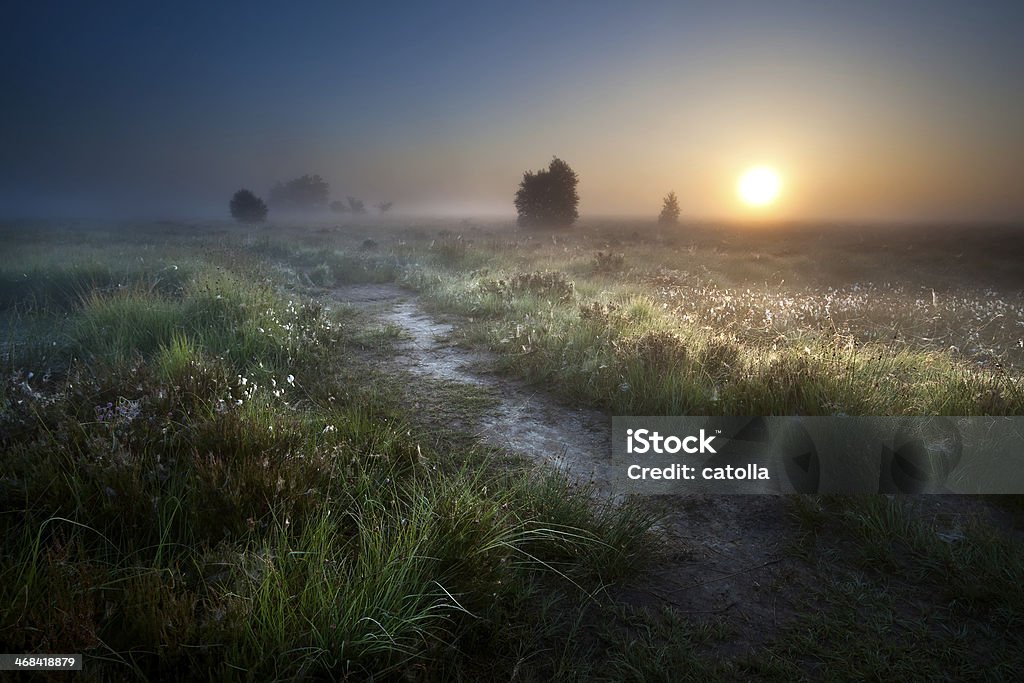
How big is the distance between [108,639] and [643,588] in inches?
94.6

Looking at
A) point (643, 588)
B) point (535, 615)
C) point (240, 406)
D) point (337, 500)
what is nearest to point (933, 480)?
point (643, 588)

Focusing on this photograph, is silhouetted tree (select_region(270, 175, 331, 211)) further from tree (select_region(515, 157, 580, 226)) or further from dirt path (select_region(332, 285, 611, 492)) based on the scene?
dirt path (select_region(332, 285, 611, 492))

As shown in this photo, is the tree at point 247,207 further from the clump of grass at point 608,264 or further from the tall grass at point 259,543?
the tall grass at point 259,543

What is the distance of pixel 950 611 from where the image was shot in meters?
2.48

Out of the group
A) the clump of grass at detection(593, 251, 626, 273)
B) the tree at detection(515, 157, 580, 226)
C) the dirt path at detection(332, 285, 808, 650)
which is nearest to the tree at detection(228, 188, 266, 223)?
the tree at detection(515, 157, 580, 226)

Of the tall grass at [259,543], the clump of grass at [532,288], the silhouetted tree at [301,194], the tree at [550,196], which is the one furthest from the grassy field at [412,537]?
the silhouetted tree at [301,194]

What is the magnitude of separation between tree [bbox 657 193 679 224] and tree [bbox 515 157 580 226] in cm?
1927

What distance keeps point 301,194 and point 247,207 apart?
46.6 meters

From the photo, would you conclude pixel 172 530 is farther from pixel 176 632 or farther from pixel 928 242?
pixel 928 242

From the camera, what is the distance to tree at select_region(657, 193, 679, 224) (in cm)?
5562

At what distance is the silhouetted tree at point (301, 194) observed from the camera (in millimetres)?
99812

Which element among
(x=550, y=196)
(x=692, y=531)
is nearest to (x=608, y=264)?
(x=692, y=531)

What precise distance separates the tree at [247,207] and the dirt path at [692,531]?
6217cm

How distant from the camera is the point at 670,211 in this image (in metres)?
57.2
